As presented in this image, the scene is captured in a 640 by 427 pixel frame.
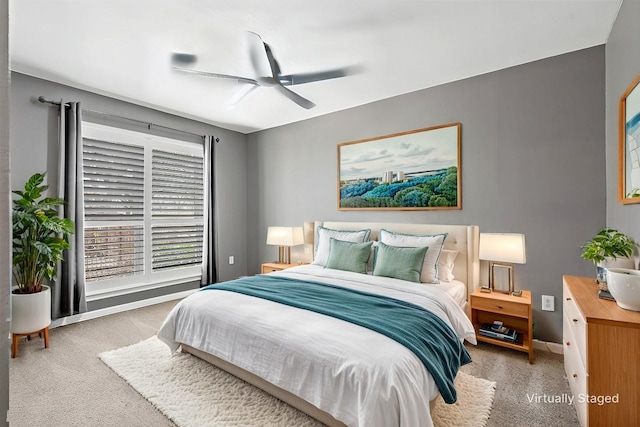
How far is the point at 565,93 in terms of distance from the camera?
2.77 meters

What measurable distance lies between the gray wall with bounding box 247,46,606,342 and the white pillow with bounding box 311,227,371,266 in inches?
16.0

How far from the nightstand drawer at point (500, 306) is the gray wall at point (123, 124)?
3699 millimetres

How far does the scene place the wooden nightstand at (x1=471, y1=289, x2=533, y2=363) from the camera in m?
2.62

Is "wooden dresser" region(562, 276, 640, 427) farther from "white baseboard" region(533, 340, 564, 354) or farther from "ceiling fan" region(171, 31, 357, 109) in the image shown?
"ceiling fan" region(171, 31, 357, 109)

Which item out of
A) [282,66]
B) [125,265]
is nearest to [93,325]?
[125,265]

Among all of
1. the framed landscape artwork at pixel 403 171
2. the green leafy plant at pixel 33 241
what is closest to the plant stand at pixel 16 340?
the green leafy plant at pixel 33 241

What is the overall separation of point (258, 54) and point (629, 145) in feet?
9.18

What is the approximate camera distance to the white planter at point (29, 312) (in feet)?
8.86

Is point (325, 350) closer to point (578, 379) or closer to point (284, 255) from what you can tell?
point (578, 379)

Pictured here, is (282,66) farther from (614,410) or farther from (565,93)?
(614,410)

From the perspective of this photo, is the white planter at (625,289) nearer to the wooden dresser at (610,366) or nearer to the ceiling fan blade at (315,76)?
the wooden dresser at (610,366)

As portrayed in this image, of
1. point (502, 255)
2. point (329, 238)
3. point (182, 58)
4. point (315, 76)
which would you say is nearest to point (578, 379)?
point (502, 255)

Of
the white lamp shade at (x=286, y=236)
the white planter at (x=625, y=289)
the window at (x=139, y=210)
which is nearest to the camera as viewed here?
the white planter at (x=625, y=289)

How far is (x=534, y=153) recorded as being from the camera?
115 inches
